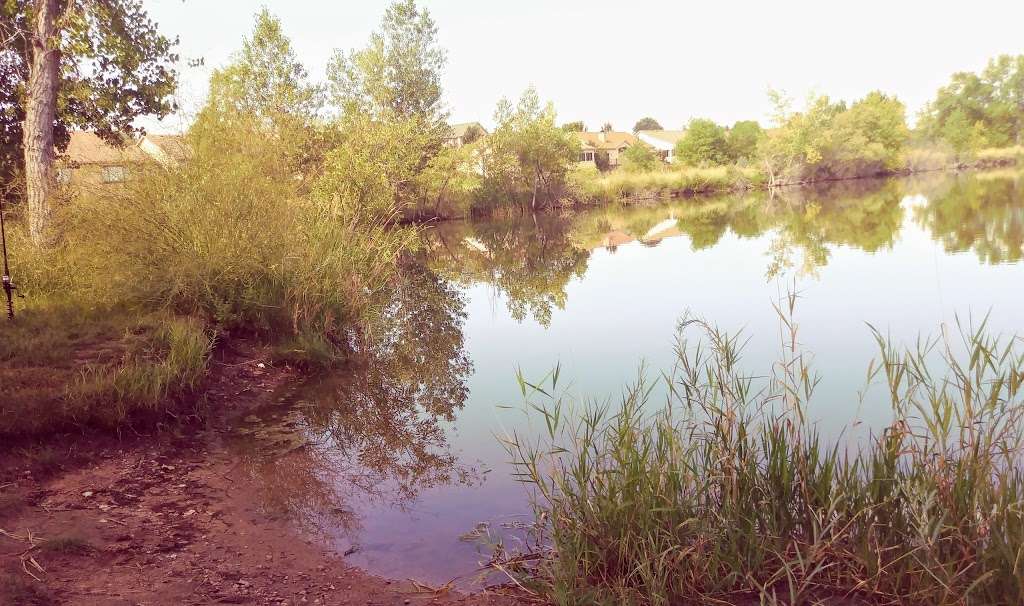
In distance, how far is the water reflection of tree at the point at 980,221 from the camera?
15.5 meters

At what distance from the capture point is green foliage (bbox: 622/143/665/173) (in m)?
64.6

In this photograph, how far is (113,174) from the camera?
979cm

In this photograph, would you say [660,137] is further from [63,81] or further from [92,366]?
[92,366]

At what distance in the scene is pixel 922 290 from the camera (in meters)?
12.0

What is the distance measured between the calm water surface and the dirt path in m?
0.27

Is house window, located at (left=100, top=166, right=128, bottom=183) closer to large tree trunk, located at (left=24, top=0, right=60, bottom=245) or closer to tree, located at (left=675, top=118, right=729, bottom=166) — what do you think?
large tree trunk, located at (left=24, top=0, right=60, bottom=245)

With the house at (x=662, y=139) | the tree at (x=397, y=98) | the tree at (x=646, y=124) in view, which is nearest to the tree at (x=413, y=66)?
the tree at (x=397, y=98)

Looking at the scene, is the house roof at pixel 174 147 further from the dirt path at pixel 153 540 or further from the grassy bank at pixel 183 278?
the dirt path at pixel 153 540

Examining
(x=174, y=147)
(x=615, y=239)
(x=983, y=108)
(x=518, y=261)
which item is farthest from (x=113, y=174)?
(x=983, y=108)

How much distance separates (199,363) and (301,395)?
133cm

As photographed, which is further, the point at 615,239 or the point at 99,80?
the point at 615,239

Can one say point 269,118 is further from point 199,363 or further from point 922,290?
point 922,290

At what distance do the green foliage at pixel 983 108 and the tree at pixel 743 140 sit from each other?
18.3m

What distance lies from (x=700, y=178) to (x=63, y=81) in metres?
53.2
